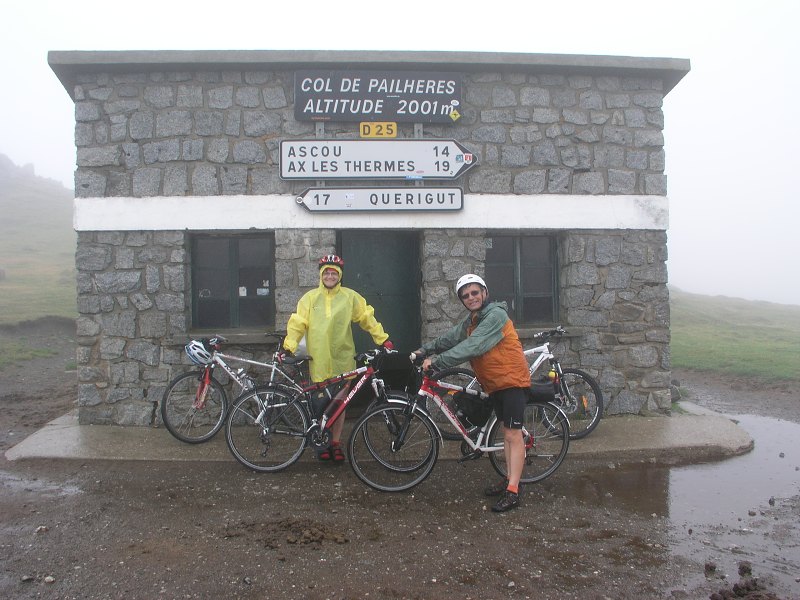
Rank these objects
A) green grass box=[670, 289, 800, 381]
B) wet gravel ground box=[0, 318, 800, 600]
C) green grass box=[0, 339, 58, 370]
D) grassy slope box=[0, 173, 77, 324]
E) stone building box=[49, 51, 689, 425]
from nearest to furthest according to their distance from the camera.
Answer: wet gravel ground box=[0, 318, 800, 600] → stone building box=[49, 51, 689, 425] → green grass box=[670, 289, 800, 381] → green grass box=[0, 339, 58, 370] → grassy slope box=[0, 173, 77, 324]

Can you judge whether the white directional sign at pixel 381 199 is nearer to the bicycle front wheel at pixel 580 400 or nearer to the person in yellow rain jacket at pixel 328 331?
the person in yellow rain jacket at pixel 328 331

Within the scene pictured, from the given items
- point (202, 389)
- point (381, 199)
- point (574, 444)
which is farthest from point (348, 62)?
point (574, 444)

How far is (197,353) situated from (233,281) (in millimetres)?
1203

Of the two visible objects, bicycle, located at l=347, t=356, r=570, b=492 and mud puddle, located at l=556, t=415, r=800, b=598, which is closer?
mud puddle, located at l=556, t=415, r=800, b=598

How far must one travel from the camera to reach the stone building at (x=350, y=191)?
21.4 ft

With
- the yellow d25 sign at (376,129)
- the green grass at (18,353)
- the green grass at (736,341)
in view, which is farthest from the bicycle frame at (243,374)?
the green grass at (736,341)

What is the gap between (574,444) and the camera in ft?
19.3

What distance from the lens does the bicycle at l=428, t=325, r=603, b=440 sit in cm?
619

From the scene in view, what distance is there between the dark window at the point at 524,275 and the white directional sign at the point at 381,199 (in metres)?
0.78

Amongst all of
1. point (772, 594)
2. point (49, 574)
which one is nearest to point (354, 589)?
point (49, 574)

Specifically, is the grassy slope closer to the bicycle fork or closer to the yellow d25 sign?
the bicycle fork

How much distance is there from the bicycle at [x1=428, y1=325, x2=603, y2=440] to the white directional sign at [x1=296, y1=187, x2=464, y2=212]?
182 centimetres

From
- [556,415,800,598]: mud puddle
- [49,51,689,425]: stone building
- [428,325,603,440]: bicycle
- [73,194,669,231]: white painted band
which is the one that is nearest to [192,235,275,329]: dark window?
[49,51,689,425]: stone building

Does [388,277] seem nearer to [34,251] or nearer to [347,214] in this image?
[347,214]
